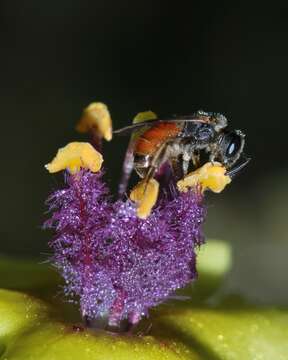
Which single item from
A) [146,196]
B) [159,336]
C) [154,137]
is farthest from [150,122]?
[159,336]

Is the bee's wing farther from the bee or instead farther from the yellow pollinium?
the yellow pollinium

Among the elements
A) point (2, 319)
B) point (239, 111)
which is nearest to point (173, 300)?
point (2, 319)

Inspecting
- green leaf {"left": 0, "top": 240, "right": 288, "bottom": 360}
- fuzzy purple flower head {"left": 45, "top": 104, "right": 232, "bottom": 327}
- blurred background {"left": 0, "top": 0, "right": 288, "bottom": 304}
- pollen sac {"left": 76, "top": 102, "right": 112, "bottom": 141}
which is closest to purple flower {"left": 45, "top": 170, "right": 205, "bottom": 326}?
fuzzy purple flower head {"left": 45, "top": 104, "right": 232, "bottom": 327}

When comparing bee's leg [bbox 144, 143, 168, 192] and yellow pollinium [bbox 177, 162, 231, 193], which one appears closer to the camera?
bee's leg [bbox 144, 143, 168, 192]

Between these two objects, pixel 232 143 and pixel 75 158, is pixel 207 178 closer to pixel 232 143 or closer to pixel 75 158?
pixel 232 143

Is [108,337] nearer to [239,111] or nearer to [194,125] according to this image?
[194,125]

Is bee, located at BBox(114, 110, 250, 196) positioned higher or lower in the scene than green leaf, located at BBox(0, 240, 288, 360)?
higher

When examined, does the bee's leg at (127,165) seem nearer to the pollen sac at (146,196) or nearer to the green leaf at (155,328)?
the pollen sac at (146,196)
